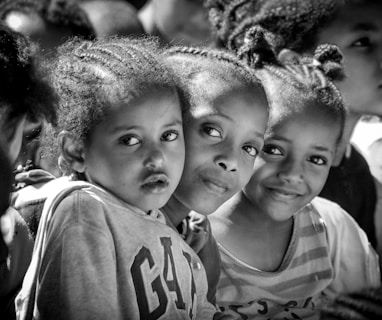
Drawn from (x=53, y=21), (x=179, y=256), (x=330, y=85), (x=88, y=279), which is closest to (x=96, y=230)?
(x=88, y=279)

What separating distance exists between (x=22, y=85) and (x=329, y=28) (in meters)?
1.69

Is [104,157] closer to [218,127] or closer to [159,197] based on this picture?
[159,197]

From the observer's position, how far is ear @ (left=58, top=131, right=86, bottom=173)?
170cm

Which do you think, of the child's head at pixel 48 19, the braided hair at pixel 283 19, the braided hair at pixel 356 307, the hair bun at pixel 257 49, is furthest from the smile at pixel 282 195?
the child's head at pixel 48 19

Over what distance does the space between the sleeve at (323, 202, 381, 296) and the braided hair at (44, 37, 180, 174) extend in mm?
1006

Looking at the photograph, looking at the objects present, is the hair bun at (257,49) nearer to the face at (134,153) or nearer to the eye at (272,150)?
the eye at (272,150)

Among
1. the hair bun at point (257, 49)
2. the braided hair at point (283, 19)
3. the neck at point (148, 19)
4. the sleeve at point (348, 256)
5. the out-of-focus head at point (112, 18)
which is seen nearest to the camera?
the hair bun at point (257, 49)

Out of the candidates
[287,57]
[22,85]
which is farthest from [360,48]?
[22,85]

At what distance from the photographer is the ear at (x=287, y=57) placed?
2520 mm

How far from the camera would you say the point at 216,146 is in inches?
76.4

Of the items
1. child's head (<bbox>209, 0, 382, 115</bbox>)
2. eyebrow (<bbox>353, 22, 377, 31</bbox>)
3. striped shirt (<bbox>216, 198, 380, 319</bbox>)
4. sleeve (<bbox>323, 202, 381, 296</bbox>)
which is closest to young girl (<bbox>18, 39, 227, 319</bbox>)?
striped shirt (<bbox>216, 198, 380, 319</bbox>)

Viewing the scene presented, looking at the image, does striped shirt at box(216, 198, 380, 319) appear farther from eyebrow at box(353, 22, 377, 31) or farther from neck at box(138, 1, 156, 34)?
neck at box(138, 1, 156, 34)

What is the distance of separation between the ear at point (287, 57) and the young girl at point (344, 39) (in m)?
0.16

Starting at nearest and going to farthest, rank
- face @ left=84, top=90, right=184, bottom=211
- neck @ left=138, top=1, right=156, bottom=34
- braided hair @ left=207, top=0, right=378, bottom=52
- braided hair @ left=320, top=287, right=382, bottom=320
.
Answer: braided hair @ left=320, top=287, right=382, bottom=320, face @ left=84, top=90, right=184, bottom=211, braided hair @ left=207, top=0, right=378, bottom=52, neck @ left=138, top=1, right=156, bottom=34
